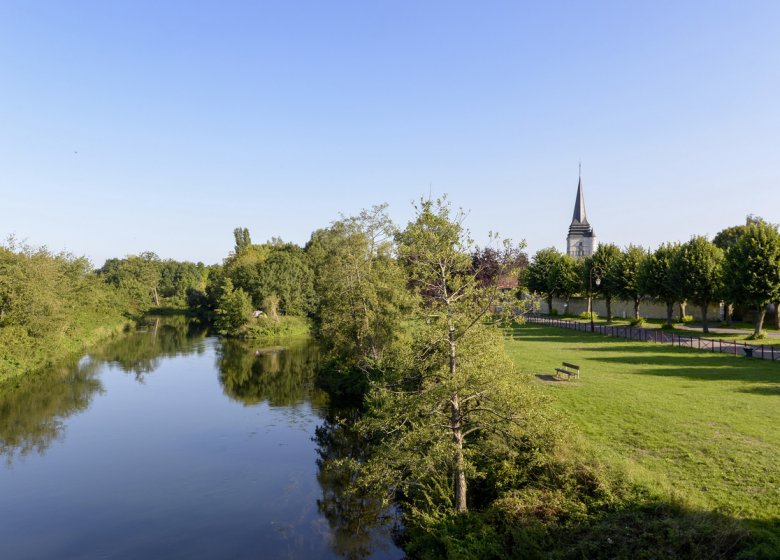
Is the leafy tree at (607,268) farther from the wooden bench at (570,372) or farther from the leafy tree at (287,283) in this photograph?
the leafy tree at (287,283)

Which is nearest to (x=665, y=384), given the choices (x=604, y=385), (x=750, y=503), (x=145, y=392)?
(x=604, y=385)

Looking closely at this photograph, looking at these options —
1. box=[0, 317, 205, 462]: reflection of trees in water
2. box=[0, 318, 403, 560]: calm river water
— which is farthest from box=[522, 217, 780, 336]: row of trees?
box=[0, 317, 205, 462]: reflection of trees in water

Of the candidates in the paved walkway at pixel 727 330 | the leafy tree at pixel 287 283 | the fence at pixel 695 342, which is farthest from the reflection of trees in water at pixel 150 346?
the paved walkway at pixel 727 330

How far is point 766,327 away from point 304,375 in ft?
140

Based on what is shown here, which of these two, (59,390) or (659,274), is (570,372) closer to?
(659,274)

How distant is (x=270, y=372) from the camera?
41.8 m

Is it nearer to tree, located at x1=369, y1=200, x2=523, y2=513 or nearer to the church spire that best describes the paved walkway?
tree, located at x1=369, y1=200, x2=523, y2=513

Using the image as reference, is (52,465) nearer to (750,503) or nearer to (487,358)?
(487,358)

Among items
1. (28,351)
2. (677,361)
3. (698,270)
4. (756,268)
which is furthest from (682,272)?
(28,351)

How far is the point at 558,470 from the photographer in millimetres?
13219

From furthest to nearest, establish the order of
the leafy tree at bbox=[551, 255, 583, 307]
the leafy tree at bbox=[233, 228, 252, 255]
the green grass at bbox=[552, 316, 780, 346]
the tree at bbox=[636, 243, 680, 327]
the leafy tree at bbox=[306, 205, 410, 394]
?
1. the leafy tree at bbox=[233, 228, 252, 255]
2. the leafy tree at bbox=[551, 255, 583, 307]
3. the tree at bbox=[636, 243, 680, 327]
4. the green grass at bbox=[552, 316, 780, 346]
5. the leafy tree at bbox=[306, 205, 410, 394]

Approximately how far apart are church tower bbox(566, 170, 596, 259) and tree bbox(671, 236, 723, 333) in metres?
64.1

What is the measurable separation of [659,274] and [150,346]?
53.9m

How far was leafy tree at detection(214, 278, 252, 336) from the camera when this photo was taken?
65.6m
